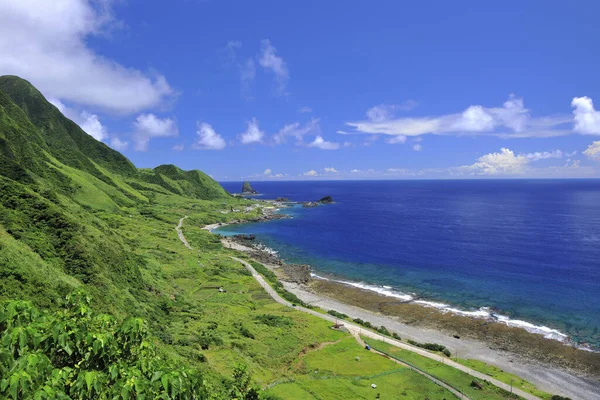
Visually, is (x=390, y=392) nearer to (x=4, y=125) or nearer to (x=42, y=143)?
(x=4, y=125)

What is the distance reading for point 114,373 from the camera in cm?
1294

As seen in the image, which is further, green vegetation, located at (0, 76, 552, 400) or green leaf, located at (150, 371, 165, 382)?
green leaf, located at (150, 371, 165, 382)

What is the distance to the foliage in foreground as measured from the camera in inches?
432

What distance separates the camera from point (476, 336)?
234 feet

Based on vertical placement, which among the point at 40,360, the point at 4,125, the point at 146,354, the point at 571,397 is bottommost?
the point at 571,397

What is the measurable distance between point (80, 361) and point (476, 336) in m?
76.1

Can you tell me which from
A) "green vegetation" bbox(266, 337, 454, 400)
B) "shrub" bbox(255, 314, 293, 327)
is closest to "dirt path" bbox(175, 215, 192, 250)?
"shrub" bbox(255, 314, 293, 327)

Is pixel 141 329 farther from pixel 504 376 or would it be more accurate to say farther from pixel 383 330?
pixel 383 330

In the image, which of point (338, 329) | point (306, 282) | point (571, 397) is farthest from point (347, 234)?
point (571, 397)

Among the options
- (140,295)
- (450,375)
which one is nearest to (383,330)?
(450,375)

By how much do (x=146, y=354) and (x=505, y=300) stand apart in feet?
315

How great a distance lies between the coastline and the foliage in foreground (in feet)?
206

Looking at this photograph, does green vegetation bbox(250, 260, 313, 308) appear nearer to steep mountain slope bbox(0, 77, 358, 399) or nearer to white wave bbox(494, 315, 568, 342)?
steep mountain slope bbox(0, 77, 358, 399)

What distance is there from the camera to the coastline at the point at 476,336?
57147mm
